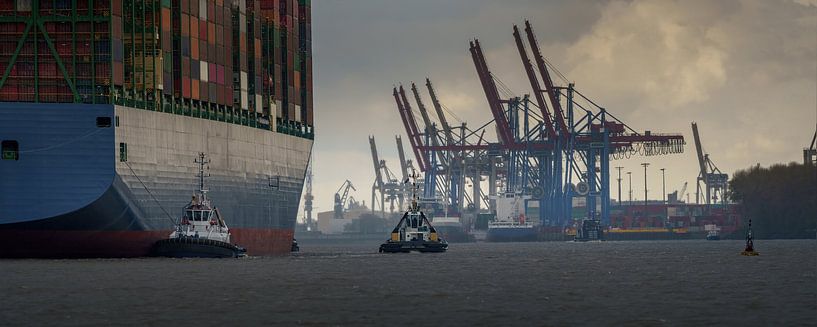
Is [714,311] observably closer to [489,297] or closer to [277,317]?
[489,297]

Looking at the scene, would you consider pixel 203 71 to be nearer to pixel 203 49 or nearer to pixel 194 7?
pixel 203 49

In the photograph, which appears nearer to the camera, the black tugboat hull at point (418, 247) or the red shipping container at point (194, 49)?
the red shipping container at point (194, 49)

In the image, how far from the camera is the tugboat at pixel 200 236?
11238 centimetres

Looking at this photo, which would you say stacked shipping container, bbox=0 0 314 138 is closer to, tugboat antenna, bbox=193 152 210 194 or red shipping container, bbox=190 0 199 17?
red shipping container, bbox=190 0 199 17

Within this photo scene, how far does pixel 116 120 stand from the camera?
109 m

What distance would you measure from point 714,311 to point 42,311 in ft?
84.6

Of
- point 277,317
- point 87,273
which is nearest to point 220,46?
point 87,273

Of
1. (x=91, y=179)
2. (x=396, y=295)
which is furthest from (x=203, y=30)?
(x=396, y=295)

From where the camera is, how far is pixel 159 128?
116m

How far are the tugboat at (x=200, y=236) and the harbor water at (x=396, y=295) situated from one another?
5673mm

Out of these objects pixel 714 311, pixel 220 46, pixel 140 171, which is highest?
pixel 220 46

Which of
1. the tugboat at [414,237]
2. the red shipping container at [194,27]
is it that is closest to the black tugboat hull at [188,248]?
the red shipping container at [194,27]

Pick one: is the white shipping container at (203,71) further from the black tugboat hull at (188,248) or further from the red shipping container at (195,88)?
the black tugboat hull at (188,248)

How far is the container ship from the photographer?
106500mm
